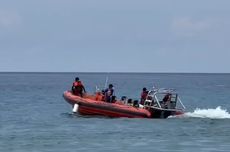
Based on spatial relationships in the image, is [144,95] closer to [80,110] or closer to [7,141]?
[80,110]

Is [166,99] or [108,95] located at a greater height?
[166,99]

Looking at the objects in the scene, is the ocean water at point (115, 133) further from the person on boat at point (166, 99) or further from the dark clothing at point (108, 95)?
the dark clothing at point (108, 95)

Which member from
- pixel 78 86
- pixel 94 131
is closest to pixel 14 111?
pixel 78 86

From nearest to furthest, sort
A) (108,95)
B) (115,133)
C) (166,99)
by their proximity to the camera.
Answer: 1. (115,133)
2. (166,99)
3. (108,95)

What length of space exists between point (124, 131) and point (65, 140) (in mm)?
3694

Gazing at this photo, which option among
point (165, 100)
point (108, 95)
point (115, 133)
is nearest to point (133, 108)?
point (165, 100)

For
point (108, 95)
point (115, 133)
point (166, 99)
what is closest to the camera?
point (115, 133)

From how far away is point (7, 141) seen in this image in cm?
2817

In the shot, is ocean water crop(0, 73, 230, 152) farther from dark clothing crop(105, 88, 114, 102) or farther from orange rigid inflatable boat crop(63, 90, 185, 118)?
dark clothing crop(105, 88, 114, 102)

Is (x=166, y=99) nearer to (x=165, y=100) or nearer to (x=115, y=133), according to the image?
(x=165, y=100)

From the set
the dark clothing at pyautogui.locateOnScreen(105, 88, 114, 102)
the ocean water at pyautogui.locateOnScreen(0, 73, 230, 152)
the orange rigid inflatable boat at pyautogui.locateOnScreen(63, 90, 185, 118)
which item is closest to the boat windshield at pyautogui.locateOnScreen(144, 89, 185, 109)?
the orange rigid inflatable boat at pyautogui.locateOnScreen(63, 90, 185, 118)

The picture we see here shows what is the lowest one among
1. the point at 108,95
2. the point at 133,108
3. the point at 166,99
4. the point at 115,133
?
the point at 115,133

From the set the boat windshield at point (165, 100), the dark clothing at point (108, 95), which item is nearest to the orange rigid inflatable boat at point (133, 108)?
the boat windshield at point (165, 100)

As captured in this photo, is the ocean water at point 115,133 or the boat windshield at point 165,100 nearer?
the ocean water at point 115,133
